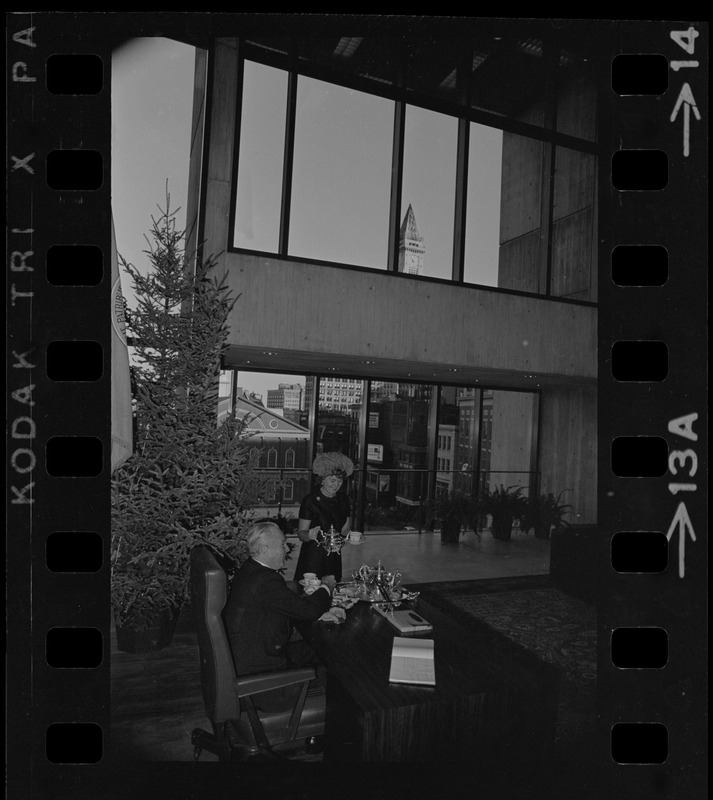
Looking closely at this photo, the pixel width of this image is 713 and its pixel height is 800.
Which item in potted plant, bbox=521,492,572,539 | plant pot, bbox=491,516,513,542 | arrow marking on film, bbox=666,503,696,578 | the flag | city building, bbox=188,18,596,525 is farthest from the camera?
potted plant, bbox=521,492,572,539

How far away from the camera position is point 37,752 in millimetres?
1682

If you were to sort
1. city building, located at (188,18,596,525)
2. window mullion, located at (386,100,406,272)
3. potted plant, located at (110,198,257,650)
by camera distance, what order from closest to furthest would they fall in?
potted plant, located at (110,198,257,650), city building, located at (188,18,596,525), window mullion, located at (386,100,406,272)

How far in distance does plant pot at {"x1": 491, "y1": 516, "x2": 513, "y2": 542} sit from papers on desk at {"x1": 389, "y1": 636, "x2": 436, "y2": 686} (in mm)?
7170

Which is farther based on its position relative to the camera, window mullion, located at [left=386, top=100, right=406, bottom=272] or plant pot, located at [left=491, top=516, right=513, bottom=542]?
plant pot, located at [left=491, top=516, right=513, bottom=542]

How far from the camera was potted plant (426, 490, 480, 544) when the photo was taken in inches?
355

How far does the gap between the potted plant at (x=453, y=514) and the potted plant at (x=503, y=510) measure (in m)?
0.30

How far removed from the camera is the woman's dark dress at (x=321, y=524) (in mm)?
4141

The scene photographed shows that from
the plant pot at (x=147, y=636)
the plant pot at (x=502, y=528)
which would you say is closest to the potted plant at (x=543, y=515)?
the plant pot at (x=502, y=528)

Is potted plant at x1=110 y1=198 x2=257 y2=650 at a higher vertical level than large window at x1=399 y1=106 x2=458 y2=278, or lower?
lower

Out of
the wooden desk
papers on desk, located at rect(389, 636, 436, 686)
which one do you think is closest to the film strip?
the wooden desk

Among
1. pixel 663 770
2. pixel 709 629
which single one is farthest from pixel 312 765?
pixel 709 629

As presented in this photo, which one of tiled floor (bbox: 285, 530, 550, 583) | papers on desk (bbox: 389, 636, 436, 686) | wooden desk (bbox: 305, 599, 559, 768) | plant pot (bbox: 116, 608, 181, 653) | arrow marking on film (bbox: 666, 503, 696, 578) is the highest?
arrow marking on film (bbox: 666, 503, 696, 578)

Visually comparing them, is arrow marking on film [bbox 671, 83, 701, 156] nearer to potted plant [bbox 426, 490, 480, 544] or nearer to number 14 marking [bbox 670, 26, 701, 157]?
number 14 marking [bbox 670, 26, 701, 157]

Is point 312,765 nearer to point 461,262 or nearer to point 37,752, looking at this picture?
point 37,752
